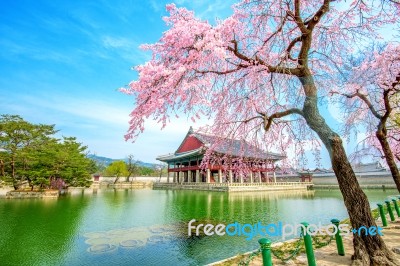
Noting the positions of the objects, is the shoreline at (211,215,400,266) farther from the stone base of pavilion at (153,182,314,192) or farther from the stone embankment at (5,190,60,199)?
the stone base of pavilion at (153,182,314,192)

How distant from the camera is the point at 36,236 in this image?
893 centimetres

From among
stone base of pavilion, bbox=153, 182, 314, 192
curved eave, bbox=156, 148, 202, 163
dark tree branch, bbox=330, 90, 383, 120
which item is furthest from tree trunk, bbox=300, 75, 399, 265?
curved eave, bbox=156, 148, 202, 163

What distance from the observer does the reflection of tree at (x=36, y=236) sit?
6.78m

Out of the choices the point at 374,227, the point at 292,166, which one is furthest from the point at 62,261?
the point at 374,227

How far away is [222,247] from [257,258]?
2.72 meters

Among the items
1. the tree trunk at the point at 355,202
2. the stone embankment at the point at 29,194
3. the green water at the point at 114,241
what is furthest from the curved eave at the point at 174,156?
the tree trunk at the point at 355,202

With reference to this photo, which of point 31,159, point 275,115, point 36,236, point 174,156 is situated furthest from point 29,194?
point 275,115

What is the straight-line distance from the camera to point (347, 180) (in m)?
4.14

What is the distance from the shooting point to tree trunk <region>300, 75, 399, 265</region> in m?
3.91

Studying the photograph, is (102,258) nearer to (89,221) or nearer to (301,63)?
(89,221)

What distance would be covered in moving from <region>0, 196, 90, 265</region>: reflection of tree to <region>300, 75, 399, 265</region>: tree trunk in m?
6.92

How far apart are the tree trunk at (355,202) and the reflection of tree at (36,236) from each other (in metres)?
6.92

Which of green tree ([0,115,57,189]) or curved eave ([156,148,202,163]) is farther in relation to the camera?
curved eave ([156,148,202,163])

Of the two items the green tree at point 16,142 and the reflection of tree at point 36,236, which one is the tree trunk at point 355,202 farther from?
the green tree at point 16,142
